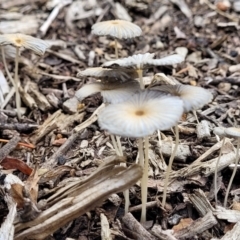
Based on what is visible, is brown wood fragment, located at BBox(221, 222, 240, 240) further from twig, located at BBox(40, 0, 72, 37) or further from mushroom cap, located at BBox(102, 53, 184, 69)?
twig, located at BBox(40, 0, 72, 37)

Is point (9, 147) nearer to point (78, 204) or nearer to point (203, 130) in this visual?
point (78, 204)

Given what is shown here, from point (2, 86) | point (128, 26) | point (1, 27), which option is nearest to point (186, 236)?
point (128, 26)

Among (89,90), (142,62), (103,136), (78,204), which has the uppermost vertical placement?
(142,62)

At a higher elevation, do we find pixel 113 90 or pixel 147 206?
pixel 113 90

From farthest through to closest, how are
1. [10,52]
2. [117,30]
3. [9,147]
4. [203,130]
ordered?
[10,52] → [203,130] → [9,147] → [117,30]

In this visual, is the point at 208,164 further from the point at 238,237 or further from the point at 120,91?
the point at 120,91

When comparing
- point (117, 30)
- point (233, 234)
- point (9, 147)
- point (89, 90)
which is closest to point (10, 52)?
point (9, 147)

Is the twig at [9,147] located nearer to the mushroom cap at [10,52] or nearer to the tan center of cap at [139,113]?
the mushroom cap at [10,52]

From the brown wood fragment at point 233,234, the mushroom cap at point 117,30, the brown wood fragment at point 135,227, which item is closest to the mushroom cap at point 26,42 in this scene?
the mushroom cap at point 117,30

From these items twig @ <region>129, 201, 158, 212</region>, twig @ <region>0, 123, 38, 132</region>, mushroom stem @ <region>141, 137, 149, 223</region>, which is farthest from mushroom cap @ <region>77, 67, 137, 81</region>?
twig @ <region>0, 123, 38, 132</region>
